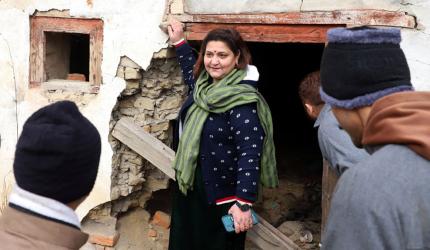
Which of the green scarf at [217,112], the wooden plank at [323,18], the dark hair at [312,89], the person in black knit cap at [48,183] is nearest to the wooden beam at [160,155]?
the green scarf at [217,112]

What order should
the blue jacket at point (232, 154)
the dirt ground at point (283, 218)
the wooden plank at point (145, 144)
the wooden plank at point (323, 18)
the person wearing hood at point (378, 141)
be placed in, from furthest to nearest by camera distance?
the dirt ground at point (283, 218) → the wooden plank at point (145, 144) → the wooden plank at point (323, 18) → the blue jacket at point (232, 154) → the person wearing hood at point (378, 141)

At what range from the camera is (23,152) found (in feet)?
5.11

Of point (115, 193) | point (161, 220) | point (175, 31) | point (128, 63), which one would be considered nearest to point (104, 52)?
point (128, 63)

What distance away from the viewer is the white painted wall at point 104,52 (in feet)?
12.7

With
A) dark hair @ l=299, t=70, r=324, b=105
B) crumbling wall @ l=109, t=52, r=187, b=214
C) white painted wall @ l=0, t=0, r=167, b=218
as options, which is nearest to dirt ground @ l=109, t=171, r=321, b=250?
crumbling wall @ l=109, t=52, r=187, b=214

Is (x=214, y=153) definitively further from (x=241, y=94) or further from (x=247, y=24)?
(x=247, y=24)

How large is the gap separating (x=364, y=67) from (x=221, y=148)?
1.67m

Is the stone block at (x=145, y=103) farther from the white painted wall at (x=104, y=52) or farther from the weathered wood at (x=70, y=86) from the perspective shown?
the weathered wood at (x=70, y=86)

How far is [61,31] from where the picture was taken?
404 centimetres

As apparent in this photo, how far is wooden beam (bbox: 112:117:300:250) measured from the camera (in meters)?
3.60

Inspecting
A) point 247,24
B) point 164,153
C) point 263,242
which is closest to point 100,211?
point 164,153

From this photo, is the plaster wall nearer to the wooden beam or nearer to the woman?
the woman

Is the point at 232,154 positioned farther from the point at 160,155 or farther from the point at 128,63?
the point at 128,63

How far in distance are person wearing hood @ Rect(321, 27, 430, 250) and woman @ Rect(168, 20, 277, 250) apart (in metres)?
1.39
